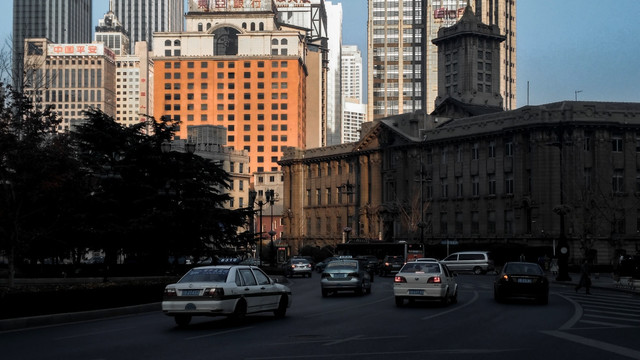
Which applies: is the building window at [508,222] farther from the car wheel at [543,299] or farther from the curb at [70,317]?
the curb at [70,317]

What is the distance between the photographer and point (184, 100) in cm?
18225

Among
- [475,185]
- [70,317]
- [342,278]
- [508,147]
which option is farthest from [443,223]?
[70,317]

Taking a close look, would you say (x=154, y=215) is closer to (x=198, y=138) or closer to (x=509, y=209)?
(x=509, y=209)

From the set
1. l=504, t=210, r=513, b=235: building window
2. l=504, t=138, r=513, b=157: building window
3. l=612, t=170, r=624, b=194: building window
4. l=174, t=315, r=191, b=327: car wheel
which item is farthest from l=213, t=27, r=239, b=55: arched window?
l=174, t=315, r=191, b=327: car wheel

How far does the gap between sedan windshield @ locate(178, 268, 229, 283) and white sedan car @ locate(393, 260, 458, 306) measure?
8.44 m

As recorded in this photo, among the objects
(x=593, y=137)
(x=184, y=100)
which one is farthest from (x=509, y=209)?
(x=184, y=100)

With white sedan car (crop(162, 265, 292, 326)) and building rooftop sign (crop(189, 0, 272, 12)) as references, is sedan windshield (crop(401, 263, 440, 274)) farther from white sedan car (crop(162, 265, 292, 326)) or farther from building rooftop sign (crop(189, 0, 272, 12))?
building rooftop sign (crop(189, 0, 272, 12))

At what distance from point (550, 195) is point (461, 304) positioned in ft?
195

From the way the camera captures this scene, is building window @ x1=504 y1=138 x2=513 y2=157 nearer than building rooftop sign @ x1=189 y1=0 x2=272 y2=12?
Yes

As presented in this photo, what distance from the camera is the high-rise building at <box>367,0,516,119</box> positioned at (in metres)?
175

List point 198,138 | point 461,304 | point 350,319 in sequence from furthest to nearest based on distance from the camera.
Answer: point 198,138
point 461,304
point 350,319

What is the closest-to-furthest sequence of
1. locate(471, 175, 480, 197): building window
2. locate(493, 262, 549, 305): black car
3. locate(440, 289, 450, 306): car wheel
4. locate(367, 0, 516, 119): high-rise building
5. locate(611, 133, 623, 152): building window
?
locate(440, 289, 450, 306): car wheel → locate(493, 262, 549, 305): black car → locate(611, 133, 623, 152): building window → locate(471, 175, 480, 197): building window → locate(367, 0, 516, 119): high-rise building

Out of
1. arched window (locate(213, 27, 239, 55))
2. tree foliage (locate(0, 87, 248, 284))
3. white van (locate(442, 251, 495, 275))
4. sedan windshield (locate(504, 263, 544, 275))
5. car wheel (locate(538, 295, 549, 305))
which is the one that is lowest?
white van (locate(442, 251, 495, 275))

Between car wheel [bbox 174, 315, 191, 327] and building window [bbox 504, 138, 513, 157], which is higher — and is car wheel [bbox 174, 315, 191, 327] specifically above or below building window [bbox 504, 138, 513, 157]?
below
